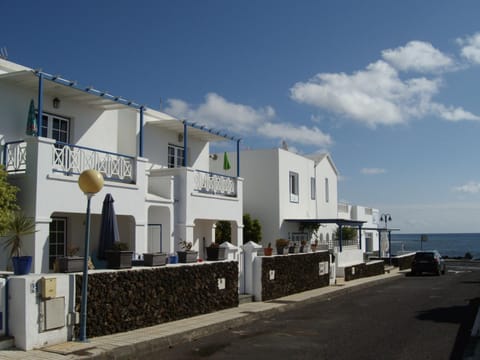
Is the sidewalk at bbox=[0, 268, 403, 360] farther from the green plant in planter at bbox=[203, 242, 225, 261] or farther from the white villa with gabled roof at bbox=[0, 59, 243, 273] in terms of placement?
the white villa with gabled roof at bbox=[0, 59, 243, 273]

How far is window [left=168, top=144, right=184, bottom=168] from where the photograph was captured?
2130 centimetres

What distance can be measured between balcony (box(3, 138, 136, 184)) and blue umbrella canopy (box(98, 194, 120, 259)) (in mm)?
1409

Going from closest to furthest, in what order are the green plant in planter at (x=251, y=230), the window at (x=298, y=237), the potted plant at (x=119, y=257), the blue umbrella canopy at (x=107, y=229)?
the potted plant at (x=119, y=257), the blue umbrella canopy at (x=107, y=229), the green plant in planter at (x=251, y=230), the window at (x=298, y=237)

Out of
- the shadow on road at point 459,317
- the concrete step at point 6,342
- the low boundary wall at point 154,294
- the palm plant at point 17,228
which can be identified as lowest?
the shadow on road at point 459,317

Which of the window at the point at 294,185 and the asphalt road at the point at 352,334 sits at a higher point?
the window at the point at 294,185

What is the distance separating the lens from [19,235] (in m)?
11.8

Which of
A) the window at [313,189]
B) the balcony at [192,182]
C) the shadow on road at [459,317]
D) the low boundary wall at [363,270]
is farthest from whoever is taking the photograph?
the window at [313,189]

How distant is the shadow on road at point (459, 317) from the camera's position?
35.9 ft

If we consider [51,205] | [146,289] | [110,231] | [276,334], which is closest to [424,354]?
[276,334]

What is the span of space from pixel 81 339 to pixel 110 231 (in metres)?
3.48

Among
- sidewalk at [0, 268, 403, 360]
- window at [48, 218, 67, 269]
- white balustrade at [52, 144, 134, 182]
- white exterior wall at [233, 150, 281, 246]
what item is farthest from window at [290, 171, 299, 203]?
window at [48, 218, 67, 269]

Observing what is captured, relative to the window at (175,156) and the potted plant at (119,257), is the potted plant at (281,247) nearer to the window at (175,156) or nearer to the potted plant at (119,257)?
the window at (175,156)

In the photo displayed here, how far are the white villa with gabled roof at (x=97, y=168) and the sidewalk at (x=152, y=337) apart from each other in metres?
3.37

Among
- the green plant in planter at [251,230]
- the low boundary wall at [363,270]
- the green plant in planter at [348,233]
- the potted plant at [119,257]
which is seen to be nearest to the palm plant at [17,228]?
the potted plant at [119,257]
